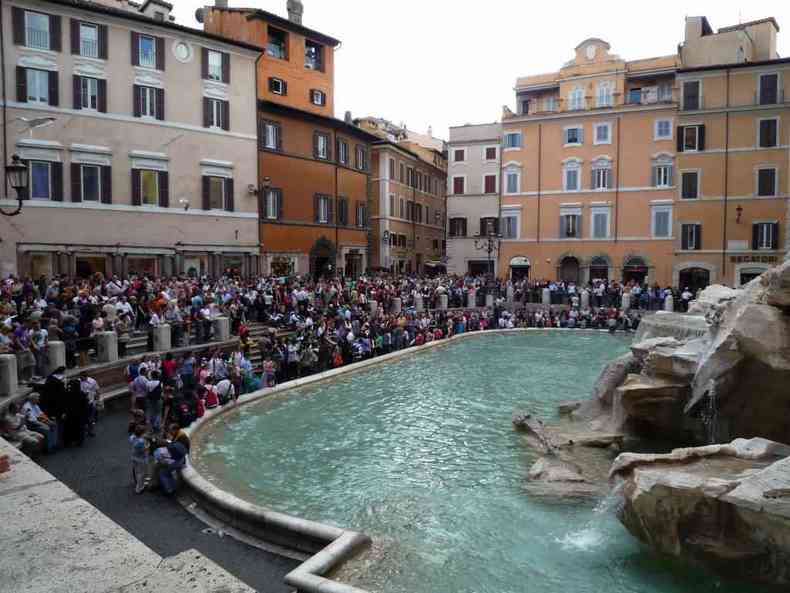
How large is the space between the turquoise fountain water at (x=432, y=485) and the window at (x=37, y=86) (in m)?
18.1

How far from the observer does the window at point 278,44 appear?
36.3 m

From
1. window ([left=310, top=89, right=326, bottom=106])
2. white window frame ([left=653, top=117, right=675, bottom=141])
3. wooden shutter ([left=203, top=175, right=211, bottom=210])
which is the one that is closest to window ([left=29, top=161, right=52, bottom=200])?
wooden shutter ([left=203, top=175, right=211, bottom=210])

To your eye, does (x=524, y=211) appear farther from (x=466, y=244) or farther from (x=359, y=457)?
(x=359, y=457)

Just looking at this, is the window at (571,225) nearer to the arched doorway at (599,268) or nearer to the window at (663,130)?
the arched doorway at (599,268)

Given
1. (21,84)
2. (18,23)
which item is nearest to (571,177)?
(21,84)

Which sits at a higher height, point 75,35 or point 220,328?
point 75,35

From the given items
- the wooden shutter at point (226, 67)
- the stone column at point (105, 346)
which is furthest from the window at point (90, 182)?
the stone column at point (105, 346)

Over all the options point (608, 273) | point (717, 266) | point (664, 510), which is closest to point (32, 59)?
point (664, 510)

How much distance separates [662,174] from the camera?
42062mm

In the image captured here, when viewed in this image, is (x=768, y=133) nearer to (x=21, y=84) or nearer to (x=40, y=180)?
(x=40, y=180)

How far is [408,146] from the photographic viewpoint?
56000 millimetres

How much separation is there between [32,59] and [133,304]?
43.4 ft

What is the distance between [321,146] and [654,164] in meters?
22.1

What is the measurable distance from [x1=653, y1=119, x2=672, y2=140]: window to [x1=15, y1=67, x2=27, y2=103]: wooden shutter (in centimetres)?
3617
